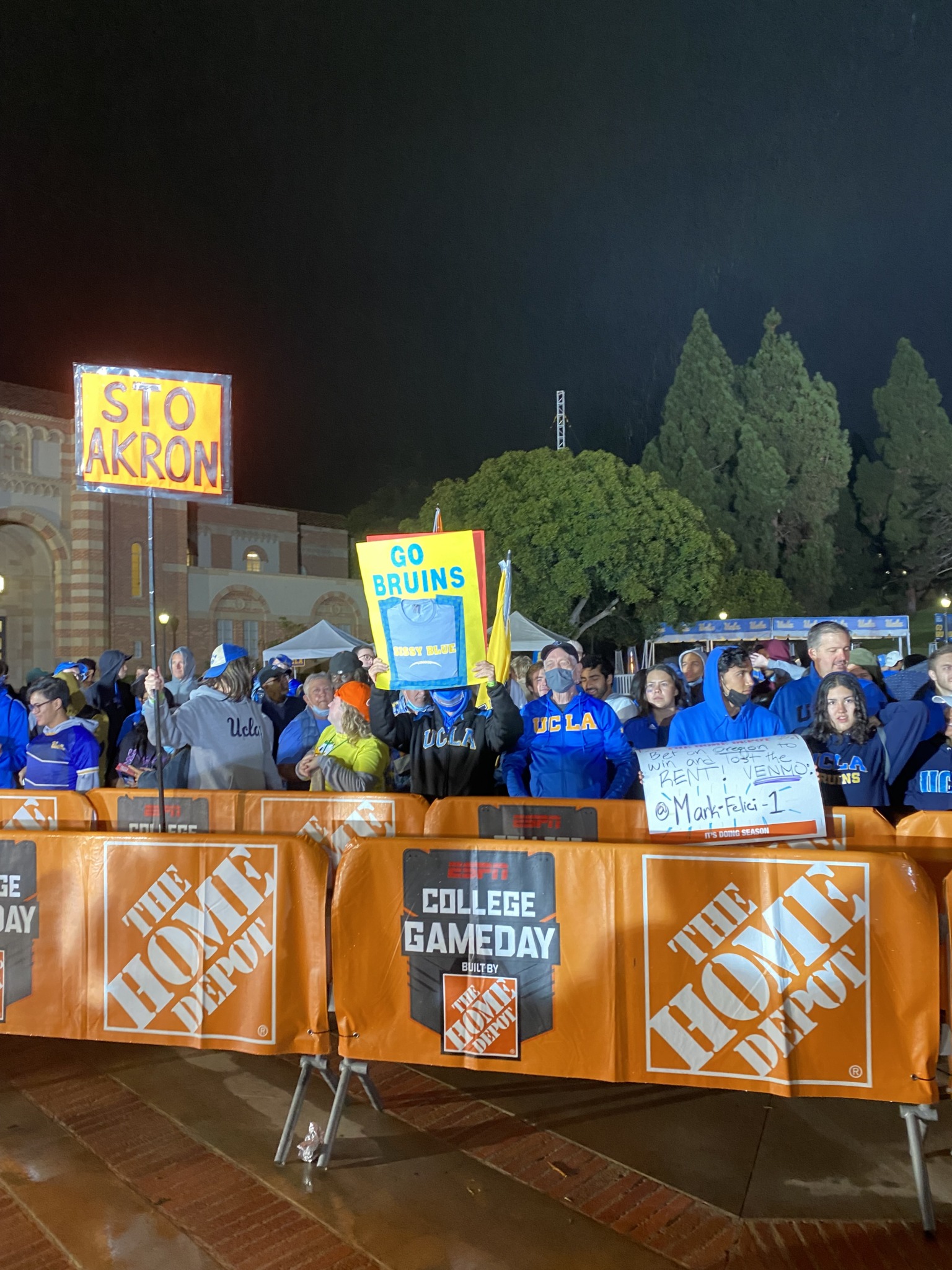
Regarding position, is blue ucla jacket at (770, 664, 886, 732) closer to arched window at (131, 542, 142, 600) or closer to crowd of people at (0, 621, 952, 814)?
crowd of people at (0, 621, 952, 814)

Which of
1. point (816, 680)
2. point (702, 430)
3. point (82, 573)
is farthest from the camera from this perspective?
point (702, 430)

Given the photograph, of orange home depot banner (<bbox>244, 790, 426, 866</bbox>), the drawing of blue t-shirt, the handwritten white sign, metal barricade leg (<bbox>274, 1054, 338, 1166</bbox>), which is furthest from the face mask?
metal barricade leg (<bbox>274, 1054, 338, 1166</bbox>)

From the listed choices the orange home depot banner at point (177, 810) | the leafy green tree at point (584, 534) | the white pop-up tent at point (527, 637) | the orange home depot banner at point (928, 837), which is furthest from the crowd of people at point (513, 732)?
the leafy green tree at point (584, 534)

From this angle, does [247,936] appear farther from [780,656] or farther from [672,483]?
[672,483]

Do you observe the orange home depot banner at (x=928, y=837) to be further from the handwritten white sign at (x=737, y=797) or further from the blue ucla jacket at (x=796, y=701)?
the blue ucla jacket at (x=796, y=701)

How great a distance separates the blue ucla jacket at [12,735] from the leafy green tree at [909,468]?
52.0m

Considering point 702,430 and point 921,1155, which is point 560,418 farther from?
point 921,1155

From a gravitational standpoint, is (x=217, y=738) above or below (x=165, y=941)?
above

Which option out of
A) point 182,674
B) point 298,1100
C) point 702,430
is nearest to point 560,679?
point 298,1100

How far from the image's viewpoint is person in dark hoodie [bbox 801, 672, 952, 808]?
471 cm

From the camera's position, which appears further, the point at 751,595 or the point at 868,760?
the point at 751,595

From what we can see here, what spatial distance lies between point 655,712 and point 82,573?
28097 millimetres

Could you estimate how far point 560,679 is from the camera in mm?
5770

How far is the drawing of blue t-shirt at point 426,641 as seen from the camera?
5.29 meters
